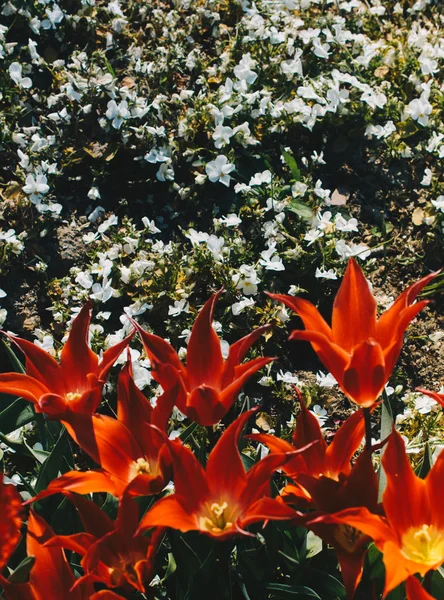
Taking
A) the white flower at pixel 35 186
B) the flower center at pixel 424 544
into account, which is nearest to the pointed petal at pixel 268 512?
the flower center at pixel 424 544

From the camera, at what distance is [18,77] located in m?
2.98

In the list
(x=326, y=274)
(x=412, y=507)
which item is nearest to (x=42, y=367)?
(x=412, y=507)

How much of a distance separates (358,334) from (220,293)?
302 mm

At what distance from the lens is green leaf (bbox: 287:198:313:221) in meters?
2.73

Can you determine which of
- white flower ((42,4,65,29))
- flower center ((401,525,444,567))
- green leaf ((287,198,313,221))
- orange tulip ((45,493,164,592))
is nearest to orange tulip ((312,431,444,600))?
flower center ((401,525,444,567))

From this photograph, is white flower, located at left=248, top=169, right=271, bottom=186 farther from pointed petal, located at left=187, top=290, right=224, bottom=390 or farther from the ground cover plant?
pointed petal, located at left=187, top=290, right=224, bottom=390

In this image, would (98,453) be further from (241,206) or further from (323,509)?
(241,206)

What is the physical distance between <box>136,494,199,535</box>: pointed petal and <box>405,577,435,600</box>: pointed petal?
355mm

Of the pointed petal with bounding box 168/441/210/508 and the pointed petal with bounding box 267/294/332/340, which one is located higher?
the pointed petal with bounding box 267/294/332/340

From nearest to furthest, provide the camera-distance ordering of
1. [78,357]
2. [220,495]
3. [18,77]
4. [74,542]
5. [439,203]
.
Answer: [74,542] → [220,495] → [78,357] → [439,203] → [18,77]

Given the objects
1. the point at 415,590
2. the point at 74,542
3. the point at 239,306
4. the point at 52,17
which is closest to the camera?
the point at 415,590

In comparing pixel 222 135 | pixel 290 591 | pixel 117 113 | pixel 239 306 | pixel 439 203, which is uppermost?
pixel 117 113

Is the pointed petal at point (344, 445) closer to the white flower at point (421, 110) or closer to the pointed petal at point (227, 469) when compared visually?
the pointed petal at point (227, 469)

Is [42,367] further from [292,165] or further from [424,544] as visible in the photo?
[292,165]
